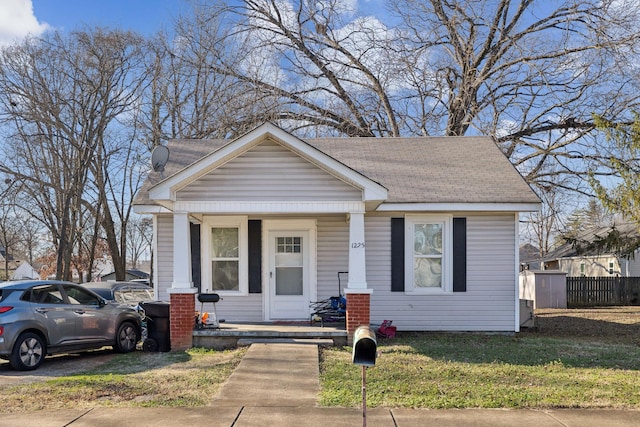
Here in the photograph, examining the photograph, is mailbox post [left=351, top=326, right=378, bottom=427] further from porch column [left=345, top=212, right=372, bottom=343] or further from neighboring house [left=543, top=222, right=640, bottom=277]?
neighboring house [left=543, top=222, right=640, bottom=277]

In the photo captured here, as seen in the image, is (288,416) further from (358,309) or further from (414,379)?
(358,309)

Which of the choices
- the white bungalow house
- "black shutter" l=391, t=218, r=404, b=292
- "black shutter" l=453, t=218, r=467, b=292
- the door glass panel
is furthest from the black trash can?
"black shutter" l=453, t=218, r=467, b=292

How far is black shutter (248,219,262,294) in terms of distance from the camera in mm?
12570

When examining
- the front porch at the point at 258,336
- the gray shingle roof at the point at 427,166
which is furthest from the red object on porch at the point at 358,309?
the gray shingle roof at the point at 427,166

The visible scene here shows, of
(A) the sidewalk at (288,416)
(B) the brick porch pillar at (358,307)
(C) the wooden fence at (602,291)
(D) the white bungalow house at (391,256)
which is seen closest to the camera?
(A) the sidewalk at (288,416)

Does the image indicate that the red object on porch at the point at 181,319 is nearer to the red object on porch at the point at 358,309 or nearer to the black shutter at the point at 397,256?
the red object on porch at the point at 358,309

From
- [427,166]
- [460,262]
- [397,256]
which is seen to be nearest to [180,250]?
[397,256]

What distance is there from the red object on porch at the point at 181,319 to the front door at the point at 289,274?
2397 millimetres

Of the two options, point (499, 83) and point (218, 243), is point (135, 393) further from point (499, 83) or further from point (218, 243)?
point (499, 83)

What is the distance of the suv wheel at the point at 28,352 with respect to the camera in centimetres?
870

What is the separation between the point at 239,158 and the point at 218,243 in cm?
280

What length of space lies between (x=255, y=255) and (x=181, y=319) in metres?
2.59

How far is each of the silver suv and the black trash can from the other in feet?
2.15

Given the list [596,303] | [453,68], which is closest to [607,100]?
[453,68]
